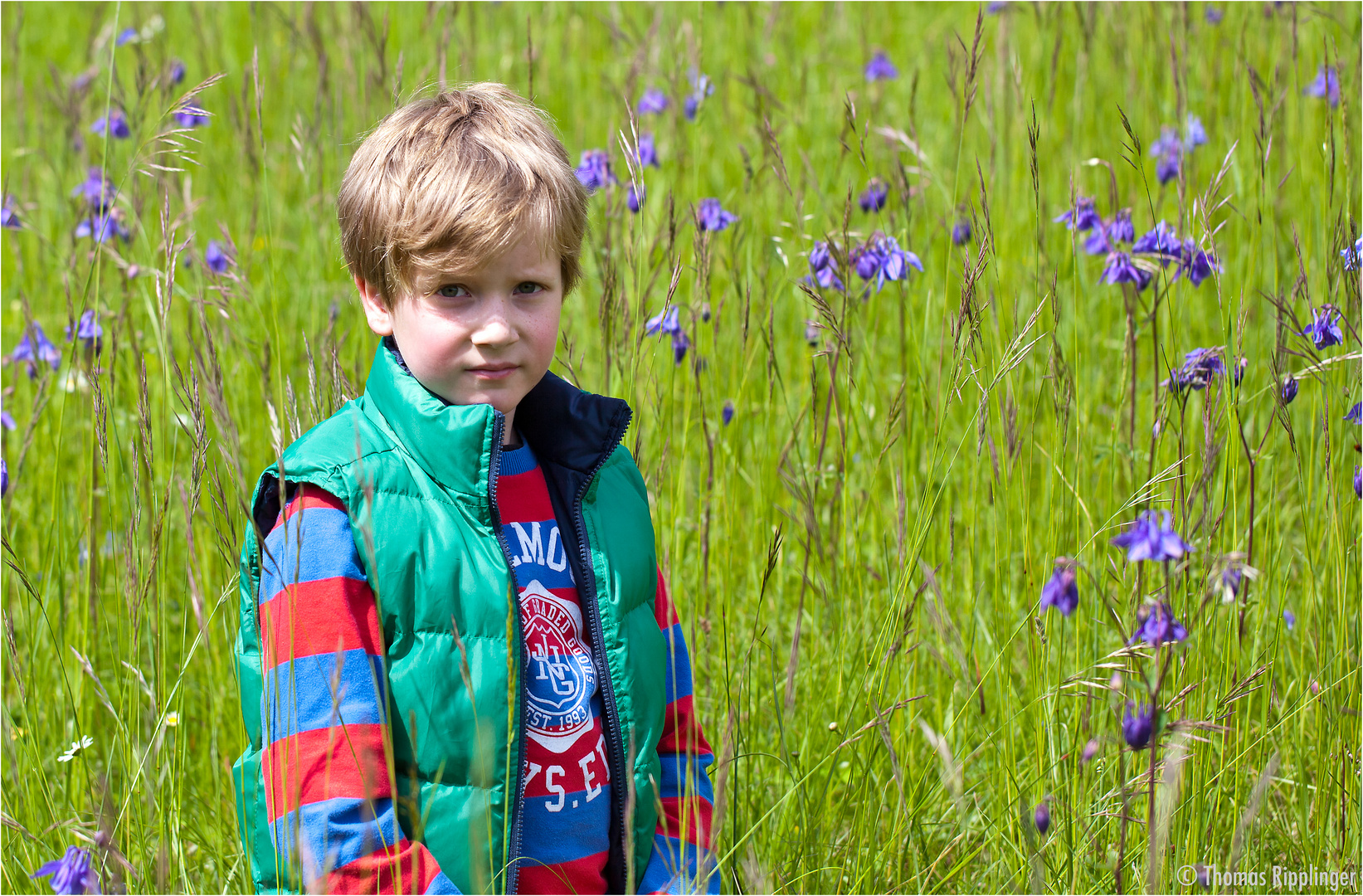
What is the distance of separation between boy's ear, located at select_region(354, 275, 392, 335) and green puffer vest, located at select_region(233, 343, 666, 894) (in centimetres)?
6

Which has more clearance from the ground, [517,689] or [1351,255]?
[1351,255]

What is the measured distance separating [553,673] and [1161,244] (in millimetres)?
1212

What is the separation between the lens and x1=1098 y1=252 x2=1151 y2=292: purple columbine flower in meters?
1.85

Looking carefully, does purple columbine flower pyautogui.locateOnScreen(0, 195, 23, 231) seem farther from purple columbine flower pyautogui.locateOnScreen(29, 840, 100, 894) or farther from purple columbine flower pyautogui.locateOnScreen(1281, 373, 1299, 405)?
purple columbine flower pyautogui.locateOnScreen(1281, 373, 1299, 405)

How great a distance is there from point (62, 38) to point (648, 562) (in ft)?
16.5

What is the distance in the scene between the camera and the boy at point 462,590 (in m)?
1.17

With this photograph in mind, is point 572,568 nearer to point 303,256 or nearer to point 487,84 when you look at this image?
point 487,84

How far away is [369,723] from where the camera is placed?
1.17m

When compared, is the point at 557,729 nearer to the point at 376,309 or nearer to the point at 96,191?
the point at 376,309

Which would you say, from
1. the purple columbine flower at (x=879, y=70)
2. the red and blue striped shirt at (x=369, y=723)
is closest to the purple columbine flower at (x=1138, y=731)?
the red and blue striped shirt at (x=369, y=723)

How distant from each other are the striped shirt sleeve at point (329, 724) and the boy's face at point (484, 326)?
22 cm

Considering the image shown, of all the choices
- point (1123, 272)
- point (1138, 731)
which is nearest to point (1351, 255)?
point (1123, 272)

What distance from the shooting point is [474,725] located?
1.22 m

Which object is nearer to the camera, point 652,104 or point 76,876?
point 76,876
